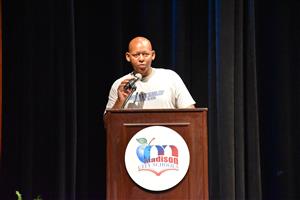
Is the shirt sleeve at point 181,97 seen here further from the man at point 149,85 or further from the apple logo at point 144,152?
the apple logo at point 144,152

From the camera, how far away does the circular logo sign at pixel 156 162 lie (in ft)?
7.65

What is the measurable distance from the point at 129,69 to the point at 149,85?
33.5 inches

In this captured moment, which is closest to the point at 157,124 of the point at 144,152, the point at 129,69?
the point at 144,152

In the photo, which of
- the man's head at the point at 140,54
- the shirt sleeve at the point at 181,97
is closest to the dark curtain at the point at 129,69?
the shirt sleeve at the point at 181,97

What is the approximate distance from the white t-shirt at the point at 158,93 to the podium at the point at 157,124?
47cm

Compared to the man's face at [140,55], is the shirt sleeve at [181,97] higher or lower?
lower

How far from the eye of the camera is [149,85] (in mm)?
2918

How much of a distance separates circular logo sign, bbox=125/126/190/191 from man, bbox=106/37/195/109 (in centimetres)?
47
